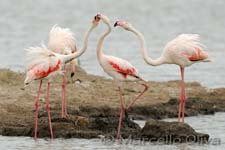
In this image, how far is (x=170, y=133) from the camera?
1265cm

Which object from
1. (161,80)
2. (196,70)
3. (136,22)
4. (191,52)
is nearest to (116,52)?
(196,70)

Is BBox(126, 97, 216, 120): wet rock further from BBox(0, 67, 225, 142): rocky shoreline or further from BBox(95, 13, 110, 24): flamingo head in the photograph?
BBox(95, 13, 110, 24): flamingo head

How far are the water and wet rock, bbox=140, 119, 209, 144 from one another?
702 cm

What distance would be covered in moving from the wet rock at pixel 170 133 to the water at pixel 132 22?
702cm

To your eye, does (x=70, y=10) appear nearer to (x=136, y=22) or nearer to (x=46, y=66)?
(x=136, y=22)

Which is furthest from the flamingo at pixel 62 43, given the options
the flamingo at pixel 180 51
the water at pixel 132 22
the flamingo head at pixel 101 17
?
the water at pixel 132 22

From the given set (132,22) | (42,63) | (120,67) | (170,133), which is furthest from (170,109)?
(132,22)

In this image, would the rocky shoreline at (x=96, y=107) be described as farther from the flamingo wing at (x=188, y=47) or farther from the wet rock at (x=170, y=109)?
the flamingo wing at (x=188, y=47)

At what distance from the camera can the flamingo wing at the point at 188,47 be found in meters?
14.2

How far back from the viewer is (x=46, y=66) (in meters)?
13.2

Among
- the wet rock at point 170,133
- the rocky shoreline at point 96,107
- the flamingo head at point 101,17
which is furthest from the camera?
the flamingo head at point 101,17

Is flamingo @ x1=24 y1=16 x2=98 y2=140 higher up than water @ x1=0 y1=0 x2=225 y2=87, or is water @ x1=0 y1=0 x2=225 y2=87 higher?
water @ x1=0 y1=0 x2=225 y2=87

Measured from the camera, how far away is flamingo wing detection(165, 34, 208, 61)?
14227mm

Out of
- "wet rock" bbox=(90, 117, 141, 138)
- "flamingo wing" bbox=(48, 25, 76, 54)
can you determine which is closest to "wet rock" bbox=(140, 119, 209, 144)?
"wet rock" bbox=(90, 117, 141, 138)
